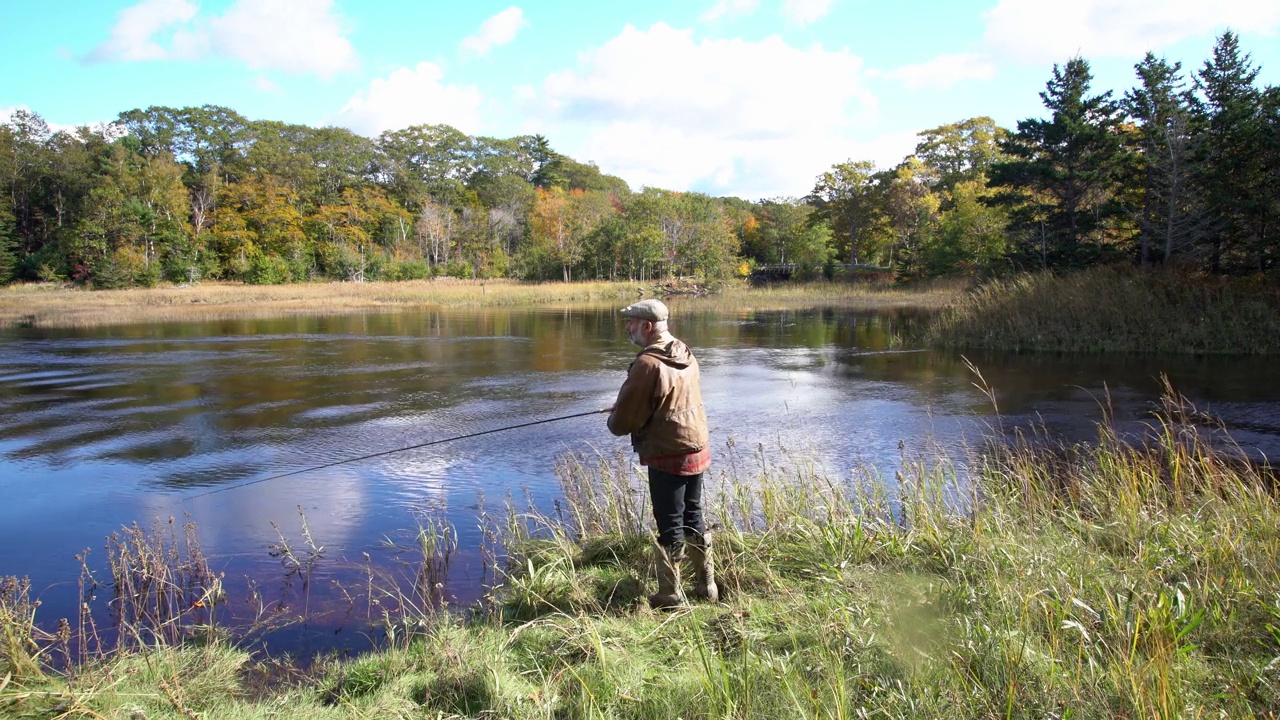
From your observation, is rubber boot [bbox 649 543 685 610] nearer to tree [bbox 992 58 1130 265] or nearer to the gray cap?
the gray cap

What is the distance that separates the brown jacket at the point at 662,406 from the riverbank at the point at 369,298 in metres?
36.3

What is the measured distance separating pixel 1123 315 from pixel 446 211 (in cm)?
6018

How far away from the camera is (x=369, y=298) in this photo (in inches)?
2014

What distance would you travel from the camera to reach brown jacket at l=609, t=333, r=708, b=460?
4.93 meters

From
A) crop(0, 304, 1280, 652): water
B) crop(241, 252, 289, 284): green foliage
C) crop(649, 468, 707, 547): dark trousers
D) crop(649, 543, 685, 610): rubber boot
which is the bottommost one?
crop(0, 304, 1280, 652): water

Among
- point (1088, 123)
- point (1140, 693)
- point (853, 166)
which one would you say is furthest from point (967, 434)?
point (853, 166)

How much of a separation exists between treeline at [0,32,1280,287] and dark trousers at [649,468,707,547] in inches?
1059

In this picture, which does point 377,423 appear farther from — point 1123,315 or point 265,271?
point 265,271

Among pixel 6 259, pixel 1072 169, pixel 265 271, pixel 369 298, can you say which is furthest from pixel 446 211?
pixel 1072 169

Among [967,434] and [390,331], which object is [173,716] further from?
[390,331]

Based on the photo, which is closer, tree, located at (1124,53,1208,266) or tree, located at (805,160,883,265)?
tree, located at (1124,53,1208,266)

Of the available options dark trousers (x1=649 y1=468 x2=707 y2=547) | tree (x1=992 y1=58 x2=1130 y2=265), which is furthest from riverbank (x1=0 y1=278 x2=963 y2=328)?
dark trousers (x1=649 y1=468 x2=707 y2=547)

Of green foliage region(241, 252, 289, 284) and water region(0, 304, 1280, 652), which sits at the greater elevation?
green foliage region(241, 252, 289, 284)

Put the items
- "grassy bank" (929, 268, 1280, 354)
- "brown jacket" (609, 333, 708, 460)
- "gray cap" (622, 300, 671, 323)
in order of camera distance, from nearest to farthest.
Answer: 1. "brown jacket" (609, 333, 708, 460)
2. "gray cap" (622, 300, 671, 323)
3. "grassy bank" (929, 268, 1280, 354)
